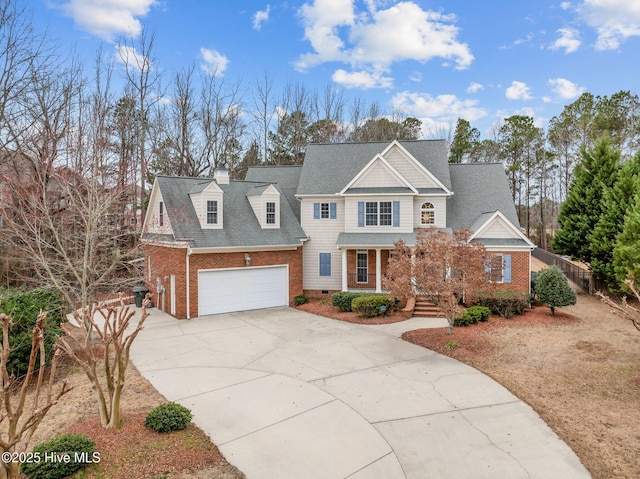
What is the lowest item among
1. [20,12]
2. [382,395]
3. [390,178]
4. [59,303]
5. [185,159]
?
[382,395]

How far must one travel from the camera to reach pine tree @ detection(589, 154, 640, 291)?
18.4 metres

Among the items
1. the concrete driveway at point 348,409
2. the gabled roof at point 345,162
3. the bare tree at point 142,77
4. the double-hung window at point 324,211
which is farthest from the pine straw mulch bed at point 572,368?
the bare tree at point 142,77

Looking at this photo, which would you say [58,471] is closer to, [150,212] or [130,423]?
[130,423]

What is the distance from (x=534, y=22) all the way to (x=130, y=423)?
72.5ft

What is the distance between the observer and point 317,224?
816 inches

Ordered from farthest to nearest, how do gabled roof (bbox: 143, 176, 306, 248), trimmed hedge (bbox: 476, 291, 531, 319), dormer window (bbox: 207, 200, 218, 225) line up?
dormer window (bbox: 207, 200, 218, 225), gabled roof (bbox: 143, 176, 306, 248), trimmed hedge (bbox: 476, 291, 531, 319)

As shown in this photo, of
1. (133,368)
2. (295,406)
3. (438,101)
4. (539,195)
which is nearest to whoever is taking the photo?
(295,406)

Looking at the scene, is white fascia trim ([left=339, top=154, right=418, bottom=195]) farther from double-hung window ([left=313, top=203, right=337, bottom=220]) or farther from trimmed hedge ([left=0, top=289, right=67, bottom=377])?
trimmed hedge ([left=0, top=289, right=67, bottom=377])

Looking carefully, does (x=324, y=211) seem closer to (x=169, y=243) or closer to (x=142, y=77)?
(x=169, y=243)

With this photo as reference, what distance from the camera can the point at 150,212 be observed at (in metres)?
19.3

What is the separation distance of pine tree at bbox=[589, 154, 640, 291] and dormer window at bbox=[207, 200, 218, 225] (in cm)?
1916

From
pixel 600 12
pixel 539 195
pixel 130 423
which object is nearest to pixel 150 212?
pixel 130 423

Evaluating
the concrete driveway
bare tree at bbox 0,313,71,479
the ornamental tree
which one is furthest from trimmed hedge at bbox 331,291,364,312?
bare tree at bbox 0,313,71,479

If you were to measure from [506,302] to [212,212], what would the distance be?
13605mm
